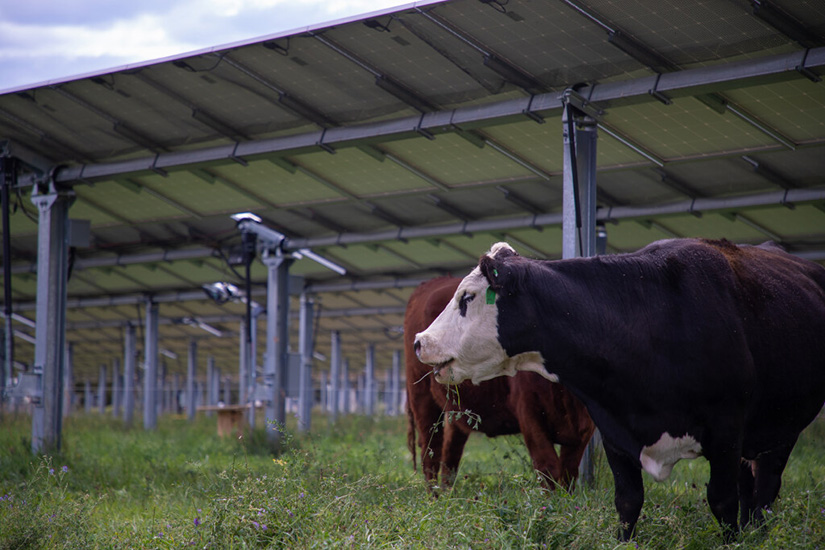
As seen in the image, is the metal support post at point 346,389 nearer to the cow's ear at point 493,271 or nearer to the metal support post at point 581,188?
the metal support post at point 581,188

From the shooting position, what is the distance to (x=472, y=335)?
5113 millimetres

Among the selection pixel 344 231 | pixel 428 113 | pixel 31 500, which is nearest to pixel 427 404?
pixel 428 113

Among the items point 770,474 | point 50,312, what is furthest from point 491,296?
point 50,312

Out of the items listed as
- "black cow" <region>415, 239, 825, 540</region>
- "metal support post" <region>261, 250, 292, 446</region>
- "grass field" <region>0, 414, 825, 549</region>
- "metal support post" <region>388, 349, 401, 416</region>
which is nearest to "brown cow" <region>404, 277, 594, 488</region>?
"grass field" <region>0, 414, 825, 549</region>

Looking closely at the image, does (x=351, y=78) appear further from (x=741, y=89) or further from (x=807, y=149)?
(x=807, y=149)

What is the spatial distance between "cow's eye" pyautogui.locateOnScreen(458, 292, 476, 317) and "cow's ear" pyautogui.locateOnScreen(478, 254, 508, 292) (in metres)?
0.14

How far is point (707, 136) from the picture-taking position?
904 centimetres

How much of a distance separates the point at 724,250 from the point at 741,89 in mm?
2944

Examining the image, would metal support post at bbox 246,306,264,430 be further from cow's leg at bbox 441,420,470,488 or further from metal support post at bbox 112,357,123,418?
metal support post at bbox 112,357,123,418

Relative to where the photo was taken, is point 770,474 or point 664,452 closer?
point 664,452

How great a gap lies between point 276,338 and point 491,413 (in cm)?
722

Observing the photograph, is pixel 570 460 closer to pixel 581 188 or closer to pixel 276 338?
pixel 581 188

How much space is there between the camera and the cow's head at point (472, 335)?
511 cm

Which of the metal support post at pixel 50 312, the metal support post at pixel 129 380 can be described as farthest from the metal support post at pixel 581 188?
the metal support post at pixel 129 380
